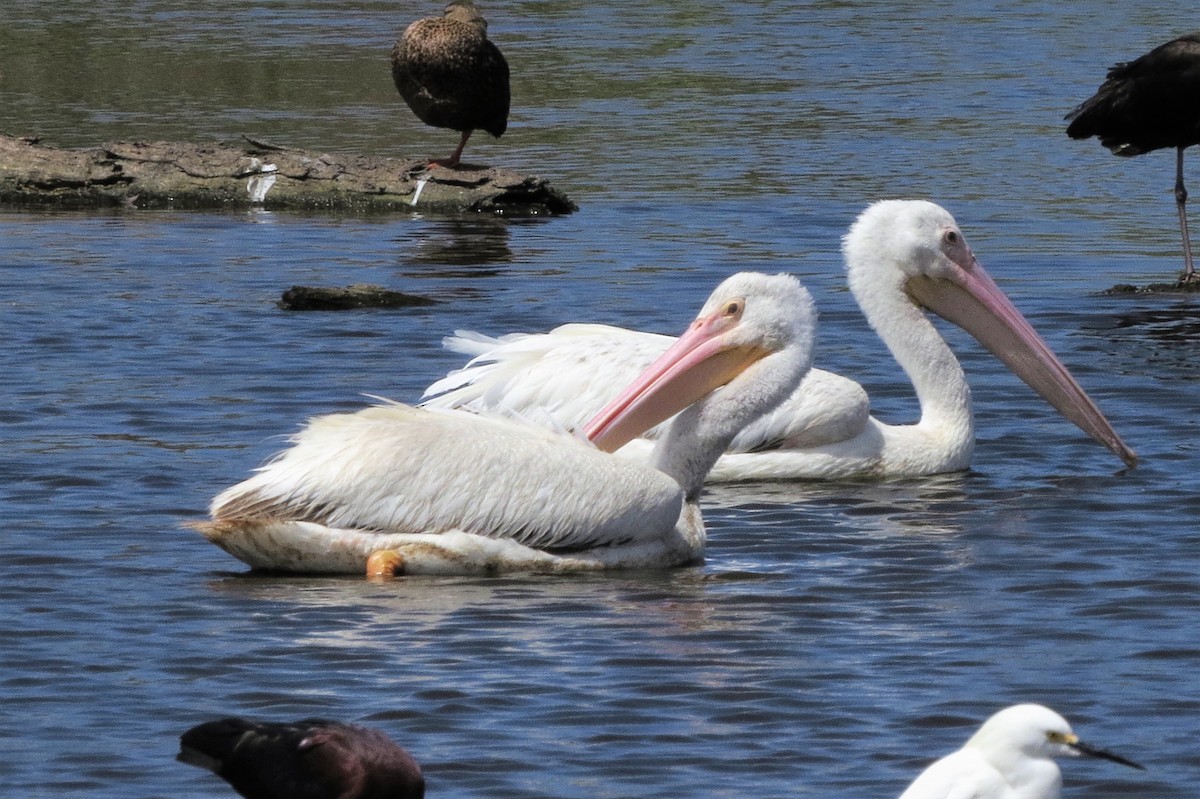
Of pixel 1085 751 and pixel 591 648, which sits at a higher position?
pixel 1085 751

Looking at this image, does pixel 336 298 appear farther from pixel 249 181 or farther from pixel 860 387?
pixel 860 387

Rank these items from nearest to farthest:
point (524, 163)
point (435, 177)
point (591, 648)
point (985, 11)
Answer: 1. point (591, 648)
2. point (435, 177)
3. point (524, 163)
4. point (985, 11)

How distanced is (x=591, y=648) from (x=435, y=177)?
858 cm

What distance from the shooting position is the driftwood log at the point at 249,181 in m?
14.2

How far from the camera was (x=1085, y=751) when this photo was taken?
12.0 feet

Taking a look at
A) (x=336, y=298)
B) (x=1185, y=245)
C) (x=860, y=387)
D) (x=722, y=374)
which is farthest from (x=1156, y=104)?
(x=722, y=374)

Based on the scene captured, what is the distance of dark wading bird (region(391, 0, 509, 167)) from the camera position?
15250 millimetres

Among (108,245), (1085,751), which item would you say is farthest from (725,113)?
(1085,751)

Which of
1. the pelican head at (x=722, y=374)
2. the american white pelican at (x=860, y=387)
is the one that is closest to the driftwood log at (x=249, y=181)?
the american white pelican at (x=860, y=387)

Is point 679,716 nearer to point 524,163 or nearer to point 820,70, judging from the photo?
point 524,163

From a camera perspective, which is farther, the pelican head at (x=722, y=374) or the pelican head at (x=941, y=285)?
the pelican head at (x=941, y=285)

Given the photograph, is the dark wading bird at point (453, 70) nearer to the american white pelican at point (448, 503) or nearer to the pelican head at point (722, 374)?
the pelican head at point (722, 374)

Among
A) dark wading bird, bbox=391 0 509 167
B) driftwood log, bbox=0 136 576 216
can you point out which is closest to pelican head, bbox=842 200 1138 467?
driftwood log, bbox=0 136 576 216

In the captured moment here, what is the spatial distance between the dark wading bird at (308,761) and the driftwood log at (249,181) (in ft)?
35.2
